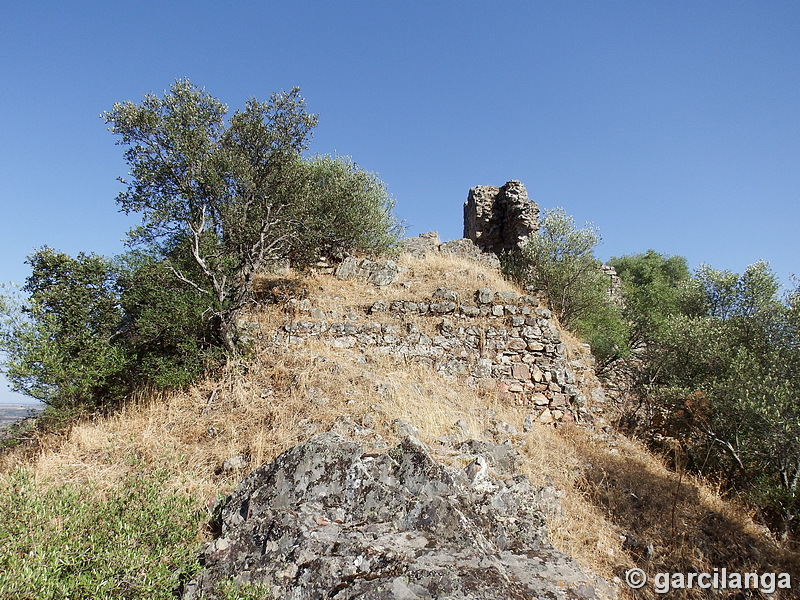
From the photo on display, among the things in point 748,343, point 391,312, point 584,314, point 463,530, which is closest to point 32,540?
point 463,530

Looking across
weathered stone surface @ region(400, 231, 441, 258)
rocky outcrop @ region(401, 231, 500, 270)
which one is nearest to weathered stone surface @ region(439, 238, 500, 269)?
rocky outcrop @ region(401, 231, 500, 270)

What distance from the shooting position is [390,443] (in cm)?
589

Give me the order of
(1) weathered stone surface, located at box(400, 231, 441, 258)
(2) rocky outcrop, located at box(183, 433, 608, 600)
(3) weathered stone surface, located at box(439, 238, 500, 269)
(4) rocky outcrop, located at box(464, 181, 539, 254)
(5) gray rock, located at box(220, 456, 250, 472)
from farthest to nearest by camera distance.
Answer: (4) rocky outcrop, located at box(464, 181, 539, 254)
(1) weathered stone surface, located at box(400, 231, 441, 258)
(3) weathered stone surface, located at box(439, 238, 500, 269)
(5) gray rock, located at box(220, 456, 250, 472)
(2) rocky outcrop, located at box(183, 433, 608, 600)

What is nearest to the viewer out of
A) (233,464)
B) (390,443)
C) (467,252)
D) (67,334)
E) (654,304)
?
(233,464)

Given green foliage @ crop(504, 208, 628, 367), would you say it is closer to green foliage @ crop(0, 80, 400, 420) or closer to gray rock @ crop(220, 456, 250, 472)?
green foliage @ crop(0, 80, 400, 420)

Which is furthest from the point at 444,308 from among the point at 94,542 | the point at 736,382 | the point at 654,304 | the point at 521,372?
the point at 654,304

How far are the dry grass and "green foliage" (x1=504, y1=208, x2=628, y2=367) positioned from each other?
5.22 metres

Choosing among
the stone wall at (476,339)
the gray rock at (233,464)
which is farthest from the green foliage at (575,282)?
the gray rock at (233,464)

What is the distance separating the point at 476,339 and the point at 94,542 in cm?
807

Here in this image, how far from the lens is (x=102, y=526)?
3701mm

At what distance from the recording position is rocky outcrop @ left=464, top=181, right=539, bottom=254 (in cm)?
1777

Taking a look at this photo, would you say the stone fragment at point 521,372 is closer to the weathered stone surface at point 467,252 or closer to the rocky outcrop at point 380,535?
the rocky outcrop at point 380,535

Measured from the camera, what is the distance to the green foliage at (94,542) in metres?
2.89

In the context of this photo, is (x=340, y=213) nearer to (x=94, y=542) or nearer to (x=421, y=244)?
(x=421, y=244)
